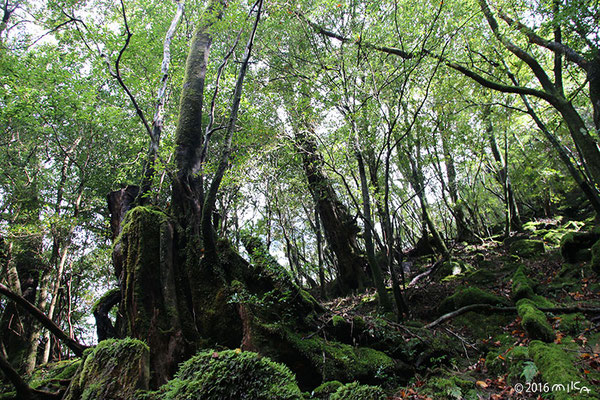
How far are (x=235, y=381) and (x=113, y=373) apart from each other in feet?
5.87

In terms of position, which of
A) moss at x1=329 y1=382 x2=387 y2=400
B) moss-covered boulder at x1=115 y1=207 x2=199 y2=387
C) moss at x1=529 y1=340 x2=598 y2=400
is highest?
moss-covered boulder at x1=115 y1=207 x2=199 y2=387

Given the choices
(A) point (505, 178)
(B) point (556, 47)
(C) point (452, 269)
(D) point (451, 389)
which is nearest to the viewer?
(D) point (451, 389)

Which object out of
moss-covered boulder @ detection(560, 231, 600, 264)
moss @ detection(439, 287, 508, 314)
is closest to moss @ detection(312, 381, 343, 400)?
moss @ detection(439, 287, 508, 314)

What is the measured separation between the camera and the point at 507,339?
492 cm

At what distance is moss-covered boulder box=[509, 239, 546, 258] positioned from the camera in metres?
9.80

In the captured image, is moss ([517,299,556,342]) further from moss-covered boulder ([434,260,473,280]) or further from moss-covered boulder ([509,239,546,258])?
moss-covered boulder ([509,239,546,258])

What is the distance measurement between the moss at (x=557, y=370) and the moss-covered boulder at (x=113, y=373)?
170 inches

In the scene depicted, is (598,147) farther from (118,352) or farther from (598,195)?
(118,352)

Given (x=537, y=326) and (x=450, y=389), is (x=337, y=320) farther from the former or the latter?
(x=537, y=326)

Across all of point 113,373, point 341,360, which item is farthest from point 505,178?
point 113,373

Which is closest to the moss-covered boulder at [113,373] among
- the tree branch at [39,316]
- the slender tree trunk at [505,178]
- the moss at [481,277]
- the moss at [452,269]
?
the tree branch at [39,316]

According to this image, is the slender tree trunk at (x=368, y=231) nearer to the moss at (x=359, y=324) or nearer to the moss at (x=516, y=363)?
the moss at (x=359, y=324)

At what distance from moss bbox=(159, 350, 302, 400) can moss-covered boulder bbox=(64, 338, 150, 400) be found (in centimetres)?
104

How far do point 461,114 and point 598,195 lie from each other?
5157 mm
